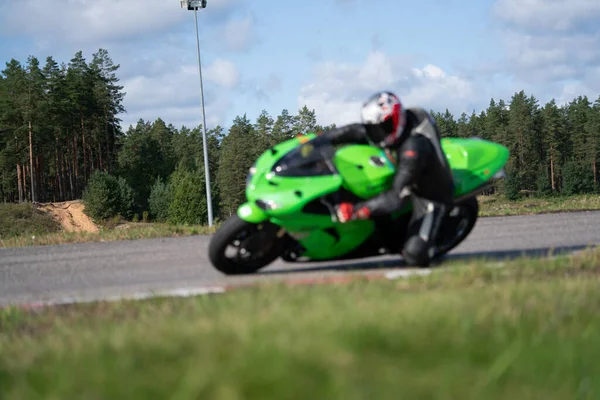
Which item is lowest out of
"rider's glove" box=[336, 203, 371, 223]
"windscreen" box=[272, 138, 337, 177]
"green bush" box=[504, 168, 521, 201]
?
"green bush" box=[504, 168, 521, 201]

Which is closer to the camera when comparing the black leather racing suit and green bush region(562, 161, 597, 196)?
the black leather racing suit

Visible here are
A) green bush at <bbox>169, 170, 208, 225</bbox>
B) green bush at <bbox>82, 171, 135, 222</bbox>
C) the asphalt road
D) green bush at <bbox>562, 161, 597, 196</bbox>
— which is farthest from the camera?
green bush at <bbox>562, 161, 597, 196</bbox>

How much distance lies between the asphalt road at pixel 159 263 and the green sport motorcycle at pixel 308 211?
0.23 meters

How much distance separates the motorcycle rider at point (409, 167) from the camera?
7570 mm

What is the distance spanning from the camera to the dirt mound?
7625 cm

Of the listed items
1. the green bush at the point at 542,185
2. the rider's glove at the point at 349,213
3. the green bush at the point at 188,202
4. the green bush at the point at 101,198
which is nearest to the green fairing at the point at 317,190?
the rider's glove at the point at 349,213

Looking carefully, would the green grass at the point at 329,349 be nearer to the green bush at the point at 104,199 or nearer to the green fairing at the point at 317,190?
the green fairing at the point at 317,190

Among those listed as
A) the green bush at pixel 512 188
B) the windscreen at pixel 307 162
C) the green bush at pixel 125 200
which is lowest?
A: the green bush at pixel 512 188

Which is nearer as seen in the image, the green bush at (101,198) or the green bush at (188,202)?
the green bush at (101,198)

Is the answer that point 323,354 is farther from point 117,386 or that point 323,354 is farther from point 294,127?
point 294,127

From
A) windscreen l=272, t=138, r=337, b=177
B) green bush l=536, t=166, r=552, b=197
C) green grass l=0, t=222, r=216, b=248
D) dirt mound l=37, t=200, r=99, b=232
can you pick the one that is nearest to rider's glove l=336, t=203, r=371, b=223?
windscreen l=272, t=138, r=337, b=177

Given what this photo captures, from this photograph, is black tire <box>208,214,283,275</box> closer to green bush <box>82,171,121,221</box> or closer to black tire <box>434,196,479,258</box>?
black tire <box>434,196,479,258</box>

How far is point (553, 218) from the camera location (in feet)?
49.0

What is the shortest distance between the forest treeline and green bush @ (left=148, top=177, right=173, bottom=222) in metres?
0.16
